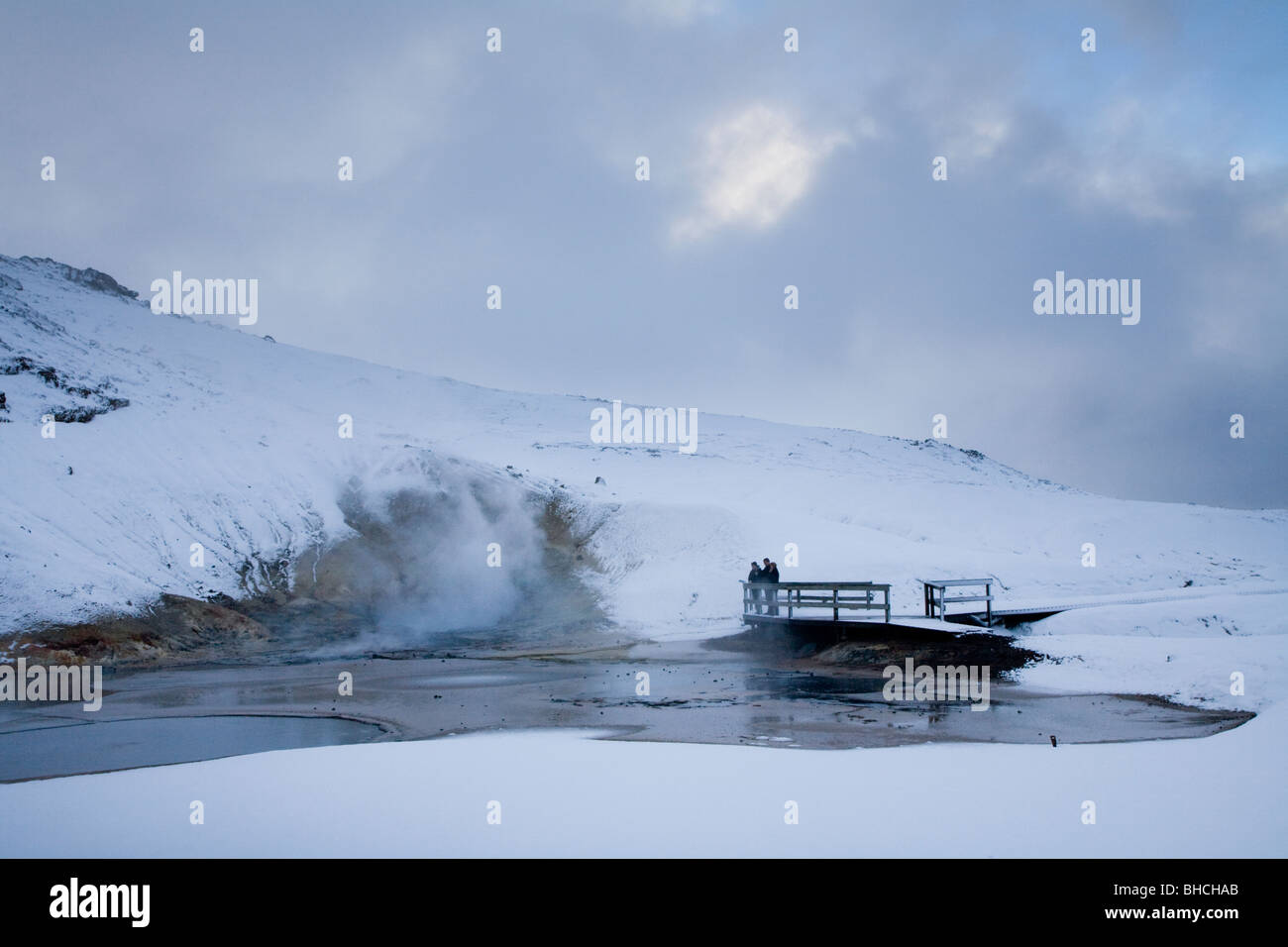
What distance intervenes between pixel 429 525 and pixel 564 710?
26.7m

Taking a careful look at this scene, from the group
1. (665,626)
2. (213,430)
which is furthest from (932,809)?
(213,430)

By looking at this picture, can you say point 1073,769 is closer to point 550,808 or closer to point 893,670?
point 550,808

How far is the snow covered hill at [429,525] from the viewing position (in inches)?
1180

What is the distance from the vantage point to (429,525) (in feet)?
130

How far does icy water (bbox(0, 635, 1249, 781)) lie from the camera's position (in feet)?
37.4

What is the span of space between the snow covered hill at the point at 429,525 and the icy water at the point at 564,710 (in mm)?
6846

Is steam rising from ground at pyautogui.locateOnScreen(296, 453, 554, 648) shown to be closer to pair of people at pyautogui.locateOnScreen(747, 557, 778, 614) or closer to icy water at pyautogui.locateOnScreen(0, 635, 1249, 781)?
icy water at pyautogui.locateOnScreen(0, 635, 1249, 781)

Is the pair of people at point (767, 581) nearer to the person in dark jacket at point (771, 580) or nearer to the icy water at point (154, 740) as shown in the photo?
the person in dark jacket at point (771, 580)

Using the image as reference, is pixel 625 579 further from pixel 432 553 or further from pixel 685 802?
pixel 685 802

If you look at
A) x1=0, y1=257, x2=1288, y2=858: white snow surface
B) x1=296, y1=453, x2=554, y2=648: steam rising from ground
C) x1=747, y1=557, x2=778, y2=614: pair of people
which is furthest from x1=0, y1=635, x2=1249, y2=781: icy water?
x1=296, y1=453, x2=554, y2=648: steam rising from ground

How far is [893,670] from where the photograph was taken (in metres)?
18.7
